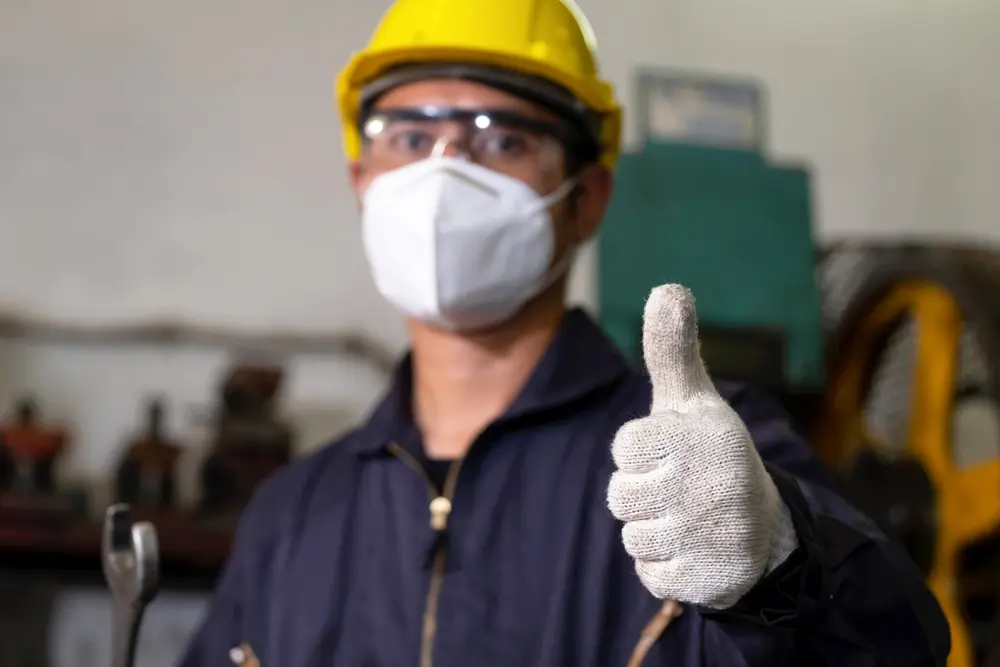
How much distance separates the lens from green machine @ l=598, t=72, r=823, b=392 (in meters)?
1.41

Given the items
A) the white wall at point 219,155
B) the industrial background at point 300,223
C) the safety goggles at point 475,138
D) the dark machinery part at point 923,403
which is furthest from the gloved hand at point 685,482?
the white wall at point 219,155

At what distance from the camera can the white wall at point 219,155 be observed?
5.50 feet

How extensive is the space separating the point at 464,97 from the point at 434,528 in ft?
1.53

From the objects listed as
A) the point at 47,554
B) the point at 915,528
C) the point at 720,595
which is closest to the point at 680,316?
the point at 720,595

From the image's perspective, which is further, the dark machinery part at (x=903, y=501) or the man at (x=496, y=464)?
the dark machinery part at (x=903, y=501)

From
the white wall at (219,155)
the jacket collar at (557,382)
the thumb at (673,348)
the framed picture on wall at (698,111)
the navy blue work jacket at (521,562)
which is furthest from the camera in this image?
the white wall at (219,155)

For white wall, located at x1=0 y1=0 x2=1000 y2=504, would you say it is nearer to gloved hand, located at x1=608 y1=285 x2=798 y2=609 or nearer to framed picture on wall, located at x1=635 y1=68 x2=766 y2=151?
framed picture on wall, located at x1=635 y1=68 x2=766 y2=151

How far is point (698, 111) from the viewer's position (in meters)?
1.58

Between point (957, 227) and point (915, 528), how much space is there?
1071mm

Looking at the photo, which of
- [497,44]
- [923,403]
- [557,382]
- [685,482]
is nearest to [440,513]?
[557,382]

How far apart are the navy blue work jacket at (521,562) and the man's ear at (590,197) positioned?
0.11 metres

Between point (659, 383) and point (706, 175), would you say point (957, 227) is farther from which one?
point (659, 383)

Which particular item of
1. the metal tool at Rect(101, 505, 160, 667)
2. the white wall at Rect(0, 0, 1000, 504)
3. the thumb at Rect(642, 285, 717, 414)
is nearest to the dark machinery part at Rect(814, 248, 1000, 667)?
the white wall at Rect(0, 0, 1000, 504)

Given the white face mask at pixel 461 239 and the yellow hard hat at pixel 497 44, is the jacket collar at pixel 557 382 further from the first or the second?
the yellow hard hat at pixel 497 44
